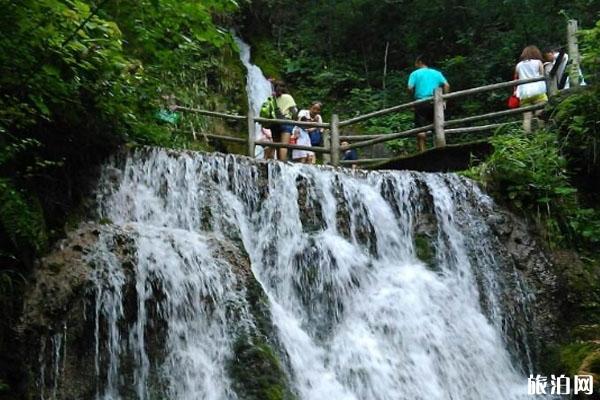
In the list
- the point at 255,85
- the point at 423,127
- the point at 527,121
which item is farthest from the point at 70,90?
the point at 255,85

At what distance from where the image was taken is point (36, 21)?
414 cm

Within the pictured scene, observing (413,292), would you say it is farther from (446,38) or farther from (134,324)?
(446,38)

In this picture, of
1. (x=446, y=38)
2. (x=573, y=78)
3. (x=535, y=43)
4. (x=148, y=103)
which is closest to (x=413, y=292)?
(x=148, y=103)

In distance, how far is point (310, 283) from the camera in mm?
6426

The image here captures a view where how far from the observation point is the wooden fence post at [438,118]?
407 inches

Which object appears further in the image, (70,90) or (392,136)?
(392,136)

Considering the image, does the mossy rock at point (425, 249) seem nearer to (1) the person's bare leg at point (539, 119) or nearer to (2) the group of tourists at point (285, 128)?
(1) the person's bare leg at point (539, 119)

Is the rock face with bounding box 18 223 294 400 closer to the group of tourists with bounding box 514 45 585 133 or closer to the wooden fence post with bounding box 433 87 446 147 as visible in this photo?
the wooden fence post with bounding box 433 87 446 147

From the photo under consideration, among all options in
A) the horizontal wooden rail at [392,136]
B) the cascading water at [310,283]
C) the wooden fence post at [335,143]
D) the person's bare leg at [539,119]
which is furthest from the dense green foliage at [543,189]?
the wooden fence post at [335,143]

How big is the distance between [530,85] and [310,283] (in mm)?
5901

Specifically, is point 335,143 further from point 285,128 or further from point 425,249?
point 425,249

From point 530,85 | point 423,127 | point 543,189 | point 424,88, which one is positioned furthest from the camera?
point 424,88

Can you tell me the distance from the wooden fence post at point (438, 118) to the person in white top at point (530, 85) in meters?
1.28

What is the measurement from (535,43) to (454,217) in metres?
9.00
